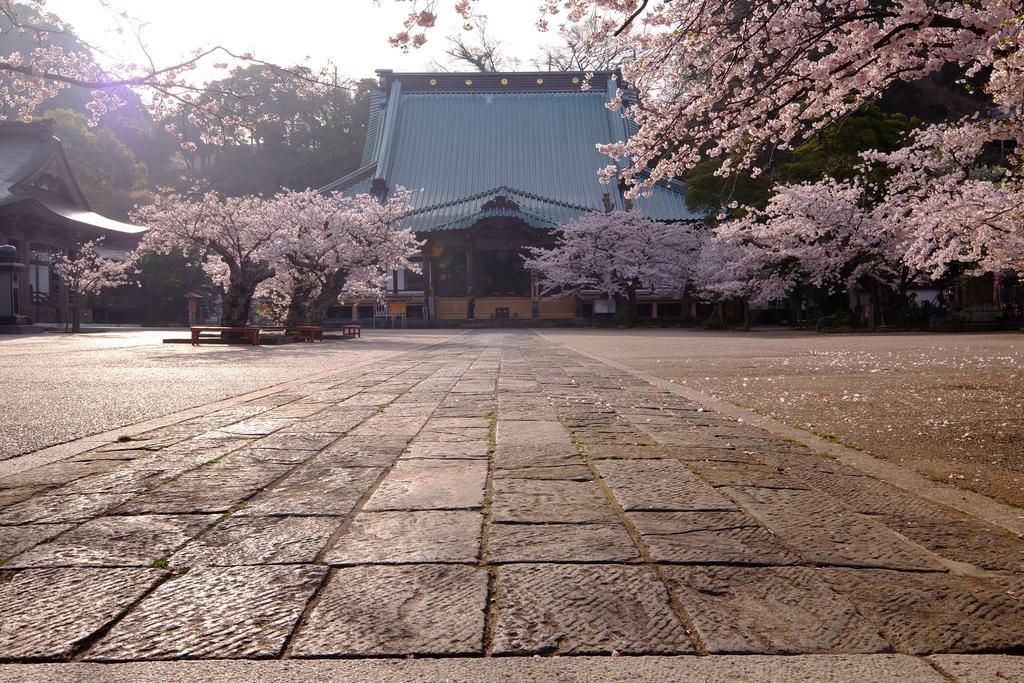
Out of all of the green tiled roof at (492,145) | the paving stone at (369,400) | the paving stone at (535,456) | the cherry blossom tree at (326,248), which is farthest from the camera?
the green tiled roof at (492,145)

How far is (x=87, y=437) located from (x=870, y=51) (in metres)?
6.34

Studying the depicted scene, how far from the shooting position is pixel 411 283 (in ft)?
107

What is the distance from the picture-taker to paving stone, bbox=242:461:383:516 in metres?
2.72

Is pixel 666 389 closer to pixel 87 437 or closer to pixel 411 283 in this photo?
pixel 87 437

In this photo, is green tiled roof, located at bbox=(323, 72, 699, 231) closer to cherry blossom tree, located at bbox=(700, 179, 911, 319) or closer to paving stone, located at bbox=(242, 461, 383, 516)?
cherry blossom tree, located at bbox=(700, 179, 911, 319)

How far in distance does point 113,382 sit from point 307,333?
38.9 ft

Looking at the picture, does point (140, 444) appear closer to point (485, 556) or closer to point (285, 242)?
point (485, 556)

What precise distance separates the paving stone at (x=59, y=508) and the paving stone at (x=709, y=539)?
201 cm

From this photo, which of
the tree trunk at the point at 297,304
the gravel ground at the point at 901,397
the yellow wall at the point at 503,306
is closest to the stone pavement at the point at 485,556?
the gravel ground at the point at 901,397

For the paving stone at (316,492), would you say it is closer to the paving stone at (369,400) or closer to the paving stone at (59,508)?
the paving stone at (59,508)

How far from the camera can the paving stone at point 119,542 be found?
2.17 metres

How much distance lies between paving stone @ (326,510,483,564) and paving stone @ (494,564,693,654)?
244 mm

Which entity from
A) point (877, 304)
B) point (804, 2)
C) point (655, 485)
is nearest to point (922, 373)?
point (804, 2)

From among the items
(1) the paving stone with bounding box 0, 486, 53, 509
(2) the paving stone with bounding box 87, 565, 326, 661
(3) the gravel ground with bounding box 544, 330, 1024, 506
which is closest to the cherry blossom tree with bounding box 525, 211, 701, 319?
(3) the gravel ground with bounding box 544, 330, 1024, 506
